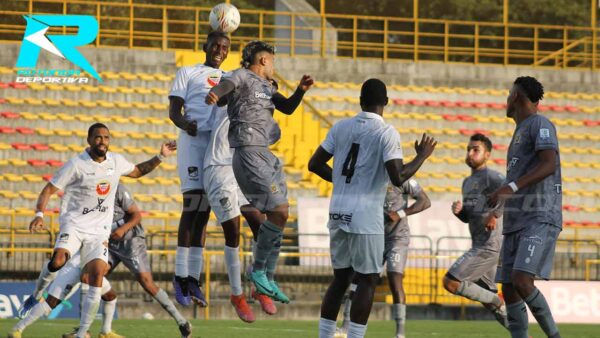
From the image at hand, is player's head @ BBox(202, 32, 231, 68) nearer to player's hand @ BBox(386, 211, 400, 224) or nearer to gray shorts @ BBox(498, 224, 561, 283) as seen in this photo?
gray shorts @ BBox(498, 224, 561, 283)

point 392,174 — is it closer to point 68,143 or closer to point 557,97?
point 68,143

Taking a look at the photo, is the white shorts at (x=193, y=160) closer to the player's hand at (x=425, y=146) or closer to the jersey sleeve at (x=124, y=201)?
the player's hand at (x=425, y=146)

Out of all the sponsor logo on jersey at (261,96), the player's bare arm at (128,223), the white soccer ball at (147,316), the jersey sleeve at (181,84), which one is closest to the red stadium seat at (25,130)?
the white soccer ball at (147,316)

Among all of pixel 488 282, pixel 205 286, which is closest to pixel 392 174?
pixel 488 282

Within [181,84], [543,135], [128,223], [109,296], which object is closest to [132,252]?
[128,223]

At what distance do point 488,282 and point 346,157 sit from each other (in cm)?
534

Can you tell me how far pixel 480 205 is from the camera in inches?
579

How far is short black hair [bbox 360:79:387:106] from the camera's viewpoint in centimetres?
1033

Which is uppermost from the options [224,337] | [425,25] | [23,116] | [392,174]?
[425,25]

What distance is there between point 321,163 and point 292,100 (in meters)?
0.70

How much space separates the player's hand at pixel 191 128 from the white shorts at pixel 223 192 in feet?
1.24

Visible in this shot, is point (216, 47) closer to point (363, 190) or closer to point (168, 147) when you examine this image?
point (168, 147)

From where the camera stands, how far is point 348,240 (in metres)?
10.3

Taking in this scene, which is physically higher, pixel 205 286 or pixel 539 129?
pixel 539 129
